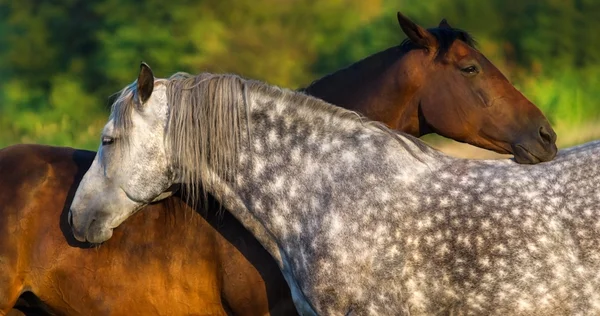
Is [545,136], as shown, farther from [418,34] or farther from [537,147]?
[418,34]

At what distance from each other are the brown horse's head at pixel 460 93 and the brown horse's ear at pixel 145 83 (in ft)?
5.12

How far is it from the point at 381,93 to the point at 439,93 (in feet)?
1.07

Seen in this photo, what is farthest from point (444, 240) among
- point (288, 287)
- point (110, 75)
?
point (110, 75)

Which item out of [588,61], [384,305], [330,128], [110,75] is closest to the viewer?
[384,305]

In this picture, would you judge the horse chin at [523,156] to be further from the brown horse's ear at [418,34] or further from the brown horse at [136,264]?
the brown horse at [136,264]

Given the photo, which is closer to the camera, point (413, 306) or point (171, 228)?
point (413, 306)

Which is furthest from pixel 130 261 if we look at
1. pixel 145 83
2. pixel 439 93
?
pixel 439 93

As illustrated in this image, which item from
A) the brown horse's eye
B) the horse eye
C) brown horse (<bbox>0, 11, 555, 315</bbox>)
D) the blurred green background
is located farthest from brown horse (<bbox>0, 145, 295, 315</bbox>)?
the blurred green background

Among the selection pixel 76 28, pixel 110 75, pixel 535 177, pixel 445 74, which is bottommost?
pixel 535 177

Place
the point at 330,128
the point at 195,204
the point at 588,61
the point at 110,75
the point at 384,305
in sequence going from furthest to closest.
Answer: the point at 110,75 < the point at 588,61 < the point at 195,204 < the point at 330,128 < the point at 384,305

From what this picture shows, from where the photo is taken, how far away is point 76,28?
2619 centimetres

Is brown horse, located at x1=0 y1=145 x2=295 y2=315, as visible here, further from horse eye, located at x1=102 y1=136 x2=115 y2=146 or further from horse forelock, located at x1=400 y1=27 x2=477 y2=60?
horse forelock, located at x1=400 y1=27 x2=477 y2=60

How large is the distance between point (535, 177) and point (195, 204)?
173cm

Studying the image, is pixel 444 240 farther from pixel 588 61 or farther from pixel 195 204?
pixel 588 61
